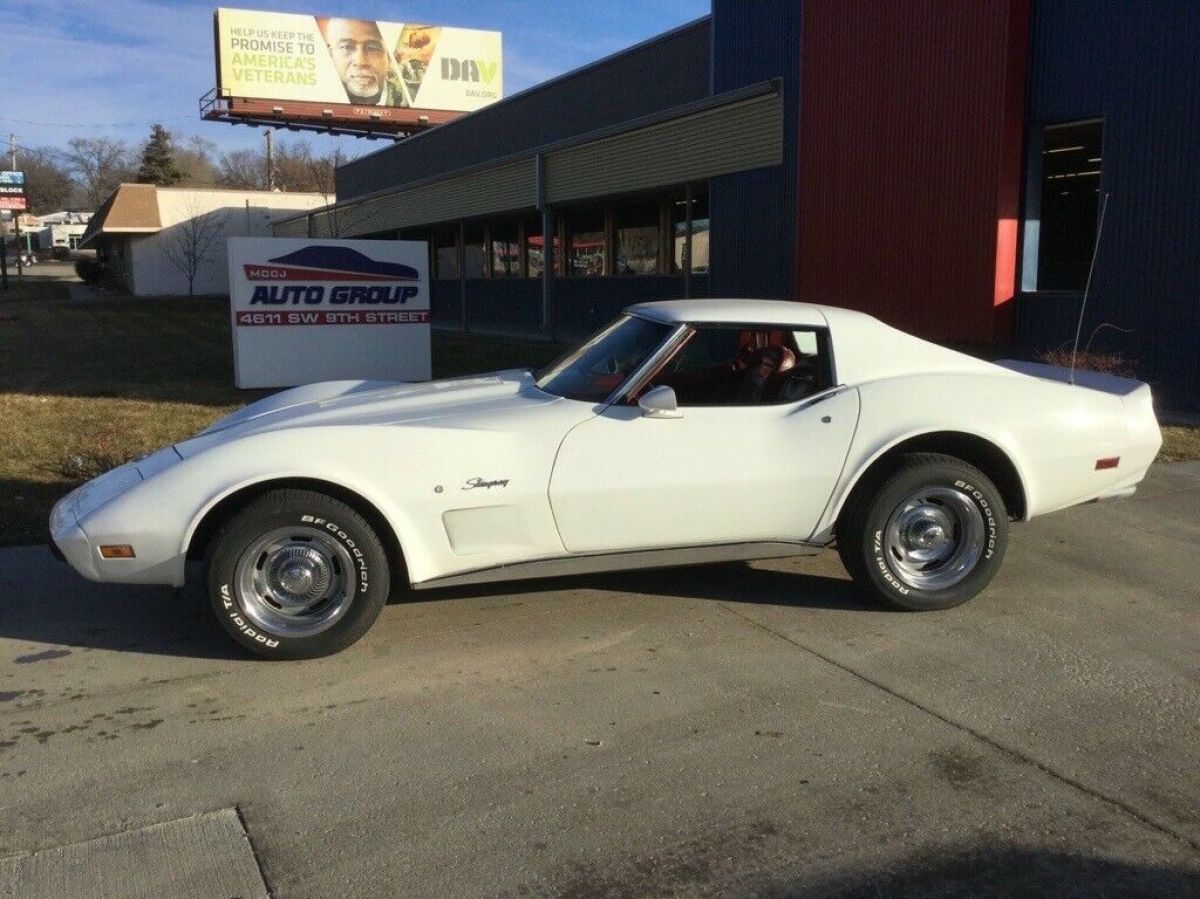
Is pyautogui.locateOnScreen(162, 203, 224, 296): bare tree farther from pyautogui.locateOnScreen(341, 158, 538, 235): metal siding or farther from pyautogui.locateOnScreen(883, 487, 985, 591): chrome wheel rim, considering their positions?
pyautogui.locateOnScreen(883, 487, 985, 591): chrome wheel rim

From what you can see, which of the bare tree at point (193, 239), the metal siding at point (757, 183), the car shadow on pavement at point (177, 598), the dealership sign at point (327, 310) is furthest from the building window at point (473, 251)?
the car shadow on pavement at point (177, 598)

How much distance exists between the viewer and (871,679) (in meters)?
4.22

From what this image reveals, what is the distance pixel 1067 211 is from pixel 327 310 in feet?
31.6

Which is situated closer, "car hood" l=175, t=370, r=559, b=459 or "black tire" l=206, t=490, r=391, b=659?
"black tire" l=206, t=490, r=391, b=659

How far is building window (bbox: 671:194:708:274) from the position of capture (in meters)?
19.7

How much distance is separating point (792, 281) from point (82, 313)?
2457 cm

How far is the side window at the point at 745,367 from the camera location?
493cm

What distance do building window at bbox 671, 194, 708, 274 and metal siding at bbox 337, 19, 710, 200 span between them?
6.13 feet

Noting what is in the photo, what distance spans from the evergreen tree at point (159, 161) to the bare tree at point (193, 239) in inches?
1481

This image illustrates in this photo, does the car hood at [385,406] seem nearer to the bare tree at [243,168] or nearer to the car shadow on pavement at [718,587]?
the car shadow on pavement at [718,587]

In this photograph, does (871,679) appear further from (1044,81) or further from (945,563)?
(1044,81)

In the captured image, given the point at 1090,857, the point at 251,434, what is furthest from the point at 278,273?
the point at 1090,857

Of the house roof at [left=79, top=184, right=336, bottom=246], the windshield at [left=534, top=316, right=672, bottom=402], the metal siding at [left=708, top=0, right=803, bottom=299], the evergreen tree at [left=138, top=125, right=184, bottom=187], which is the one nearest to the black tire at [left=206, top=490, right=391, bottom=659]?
the windshield at [left=534, top=316, right=672, bottom=402]

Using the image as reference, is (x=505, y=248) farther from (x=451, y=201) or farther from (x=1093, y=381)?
(x=1093, y=381)
